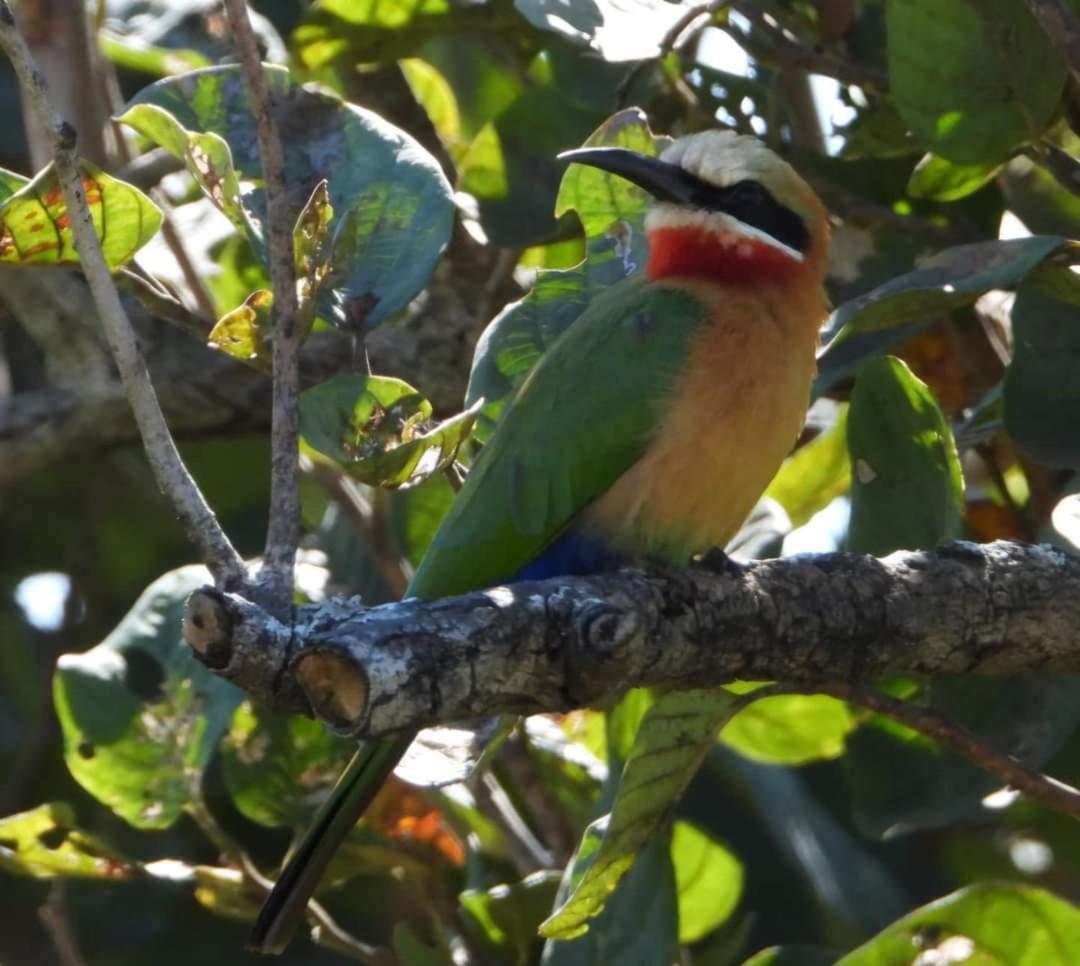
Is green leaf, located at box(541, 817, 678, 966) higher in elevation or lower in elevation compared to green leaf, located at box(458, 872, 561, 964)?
higher

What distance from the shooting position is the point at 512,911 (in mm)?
2836

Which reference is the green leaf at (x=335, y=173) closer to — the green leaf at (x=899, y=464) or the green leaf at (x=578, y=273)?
the green leaf at (x=578, y=273)

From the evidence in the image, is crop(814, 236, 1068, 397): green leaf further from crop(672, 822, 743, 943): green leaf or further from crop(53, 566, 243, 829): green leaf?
crop(53, 566, 243, 829): green leaf

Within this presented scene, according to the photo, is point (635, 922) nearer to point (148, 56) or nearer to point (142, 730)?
point (142, 730)

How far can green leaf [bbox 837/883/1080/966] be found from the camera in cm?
227

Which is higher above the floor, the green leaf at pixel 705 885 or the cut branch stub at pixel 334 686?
the cut branch stub at pixel 334 686

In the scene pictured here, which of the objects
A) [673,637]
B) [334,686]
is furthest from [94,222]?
[673,637]

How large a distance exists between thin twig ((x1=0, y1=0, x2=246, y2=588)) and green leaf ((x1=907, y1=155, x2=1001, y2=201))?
155 cm

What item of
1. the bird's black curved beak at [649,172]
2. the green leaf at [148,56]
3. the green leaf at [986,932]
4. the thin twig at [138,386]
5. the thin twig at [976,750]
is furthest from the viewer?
the green leaf at [148,56]

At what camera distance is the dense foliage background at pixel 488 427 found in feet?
8.36

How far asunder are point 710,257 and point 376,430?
1.15 m

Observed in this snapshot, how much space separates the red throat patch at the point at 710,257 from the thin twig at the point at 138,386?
144 centimetres

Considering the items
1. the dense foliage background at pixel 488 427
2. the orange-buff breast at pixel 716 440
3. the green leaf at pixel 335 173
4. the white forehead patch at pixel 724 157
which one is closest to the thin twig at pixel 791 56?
the dense foliage background at pixel 488 427

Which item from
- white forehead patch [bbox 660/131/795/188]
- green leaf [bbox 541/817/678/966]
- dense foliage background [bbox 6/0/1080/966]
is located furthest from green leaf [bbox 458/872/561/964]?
white forehead patch [bbox 660/131/795/188]
